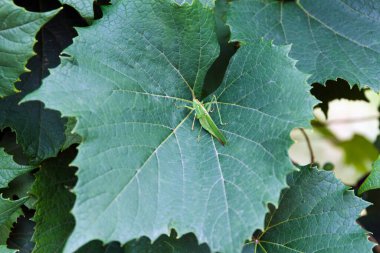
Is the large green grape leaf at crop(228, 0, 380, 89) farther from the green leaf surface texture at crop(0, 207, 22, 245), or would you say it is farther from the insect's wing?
the green leaf surface texture at crop(0, 207, 22, 245)

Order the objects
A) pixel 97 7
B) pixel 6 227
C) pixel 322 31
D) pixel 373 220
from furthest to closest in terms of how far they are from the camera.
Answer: pixel 373 220, pixel 322 31, pixel 97 7, pixel 6 227

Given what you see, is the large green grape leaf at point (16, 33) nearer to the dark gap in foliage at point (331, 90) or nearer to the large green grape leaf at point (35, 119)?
the large green grape leaf at point (35, 119)

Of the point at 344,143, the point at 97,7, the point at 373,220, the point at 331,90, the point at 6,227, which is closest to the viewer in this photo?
the point at 6,227

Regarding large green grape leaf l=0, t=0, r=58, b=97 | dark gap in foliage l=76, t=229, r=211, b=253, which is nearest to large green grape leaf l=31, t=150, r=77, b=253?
dark gap in foliage l=76, t=229, r=211, b=253

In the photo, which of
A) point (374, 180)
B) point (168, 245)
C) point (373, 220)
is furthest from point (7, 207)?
point (373, 220)

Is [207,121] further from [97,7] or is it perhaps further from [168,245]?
[97,7]

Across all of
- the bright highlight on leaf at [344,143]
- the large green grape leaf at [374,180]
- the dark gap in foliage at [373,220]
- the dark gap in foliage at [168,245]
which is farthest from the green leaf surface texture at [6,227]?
the bright highlight on leaf at [344,143]
